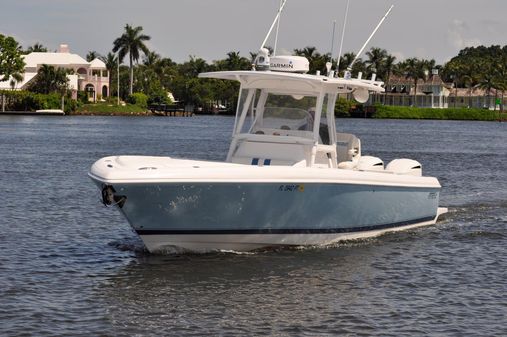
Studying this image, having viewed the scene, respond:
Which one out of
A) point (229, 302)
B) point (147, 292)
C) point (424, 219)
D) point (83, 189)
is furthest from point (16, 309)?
point (83, 189)

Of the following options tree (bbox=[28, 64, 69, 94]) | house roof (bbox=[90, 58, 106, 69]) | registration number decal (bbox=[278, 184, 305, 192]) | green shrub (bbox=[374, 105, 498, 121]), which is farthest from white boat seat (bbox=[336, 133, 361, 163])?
green shrub (bbox=[374, 105, 498, 121])

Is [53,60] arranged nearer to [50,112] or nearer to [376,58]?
[50,112]

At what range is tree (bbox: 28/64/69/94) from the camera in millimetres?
134400

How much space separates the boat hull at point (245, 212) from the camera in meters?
15.9

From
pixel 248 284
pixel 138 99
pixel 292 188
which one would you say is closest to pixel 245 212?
pixel 292 188

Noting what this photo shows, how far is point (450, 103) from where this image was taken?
185 m

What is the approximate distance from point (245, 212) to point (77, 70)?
5301 inches

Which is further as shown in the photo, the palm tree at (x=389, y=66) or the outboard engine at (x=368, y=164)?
the palm tree at (x=389, y=66)

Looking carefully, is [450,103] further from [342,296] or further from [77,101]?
[342,296]

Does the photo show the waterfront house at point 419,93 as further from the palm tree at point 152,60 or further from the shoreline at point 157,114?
the palm tree at point 152,60

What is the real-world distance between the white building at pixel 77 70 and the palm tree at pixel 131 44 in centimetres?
379

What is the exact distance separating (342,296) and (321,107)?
4.95 meters

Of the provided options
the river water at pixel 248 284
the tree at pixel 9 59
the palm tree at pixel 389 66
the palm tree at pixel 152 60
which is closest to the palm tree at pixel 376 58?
the palm tree at pixel 389 66

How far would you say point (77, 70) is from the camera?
14762 centimetres
